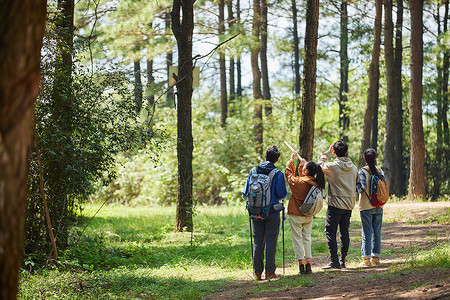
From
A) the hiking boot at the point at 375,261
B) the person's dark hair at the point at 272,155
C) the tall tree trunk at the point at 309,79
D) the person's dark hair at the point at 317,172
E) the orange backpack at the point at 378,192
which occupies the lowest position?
the hiking boot at the point at 375,261

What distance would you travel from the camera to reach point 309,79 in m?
12.5

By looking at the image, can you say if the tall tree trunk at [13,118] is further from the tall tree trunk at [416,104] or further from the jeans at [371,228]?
the tall tree trunk at [416,104]

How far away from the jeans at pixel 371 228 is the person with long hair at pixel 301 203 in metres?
1.00

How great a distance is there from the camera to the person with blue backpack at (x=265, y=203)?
25.0ft

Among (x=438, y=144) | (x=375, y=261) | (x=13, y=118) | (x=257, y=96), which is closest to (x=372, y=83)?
(x=257, y=96)

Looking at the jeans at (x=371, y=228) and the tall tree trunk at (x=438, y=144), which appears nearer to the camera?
the jeans at (x=371, y=228)

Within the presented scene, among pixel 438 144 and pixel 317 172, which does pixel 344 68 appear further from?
pixel 317 172

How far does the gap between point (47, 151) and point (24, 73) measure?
6756 millimetres

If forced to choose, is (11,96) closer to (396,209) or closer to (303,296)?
(303,296)

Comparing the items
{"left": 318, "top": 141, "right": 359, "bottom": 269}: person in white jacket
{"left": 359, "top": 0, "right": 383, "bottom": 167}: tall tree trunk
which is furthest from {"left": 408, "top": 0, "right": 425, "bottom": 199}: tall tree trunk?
{"left": 318, "top": 141, "right": 359, "bottom": 269}: person in white jacket

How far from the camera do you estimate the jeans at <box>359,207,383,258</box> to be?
27.2 feet

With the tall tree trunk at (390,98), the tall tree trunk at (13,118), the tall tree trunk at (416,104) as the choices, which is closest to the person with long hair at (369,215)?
the tall tree trunk at (13,118)

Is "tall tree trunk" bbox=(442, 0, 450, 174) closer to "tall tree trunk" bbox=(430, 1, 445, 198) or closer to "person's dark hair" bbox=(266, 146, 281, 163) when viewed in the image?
"tall tree trunk" bbox=(430, 1, 445, 198)

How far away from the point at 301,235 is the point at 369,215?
4.02ft
